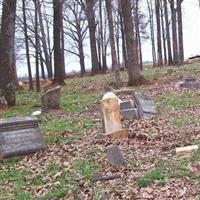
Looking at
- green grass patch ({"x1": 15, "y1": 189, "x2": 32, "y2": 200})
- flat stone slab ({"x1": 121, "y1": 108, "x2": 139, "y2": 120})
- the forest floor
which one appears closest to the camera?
the forest floor

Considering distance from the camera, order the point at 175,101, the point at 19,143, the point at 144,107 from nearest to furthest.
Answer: the point at 19,143
the point at 144,107
the point at 175,101

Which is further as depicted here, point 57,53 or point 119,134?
point 57,53

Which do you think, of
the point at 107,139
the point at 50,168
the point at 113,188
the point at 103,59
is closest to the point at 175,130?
the point at 107,139

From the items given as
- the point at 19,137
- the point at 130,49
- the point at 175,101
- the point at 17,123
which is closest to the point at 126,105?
the point at 175,101

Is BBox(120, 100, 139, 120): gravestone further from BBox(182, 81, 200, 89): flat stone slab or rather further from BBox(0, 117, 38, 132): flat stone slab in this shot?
BBox(182, 81, 200, 89): flat stone slab

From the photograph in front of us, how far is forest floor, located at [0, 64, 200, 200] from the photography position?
6898 mm

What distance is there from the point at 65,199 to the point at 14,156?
316 cm

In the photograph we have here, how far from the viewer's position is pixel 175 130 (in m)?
10.2

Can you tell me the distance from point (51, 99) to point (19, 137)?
5.61 metres

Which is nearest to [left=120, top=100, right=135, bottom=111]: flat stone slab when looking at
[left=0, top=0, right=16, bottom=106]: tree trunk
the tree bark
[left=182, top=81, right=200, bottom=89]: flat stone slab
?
[left=182, top=81, right=200, bottom=89]: flat stone slab

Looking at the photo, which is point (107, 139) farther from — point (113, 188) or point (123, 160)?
point (113, 188)

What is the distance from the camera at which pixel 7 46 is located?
1792 centimetres

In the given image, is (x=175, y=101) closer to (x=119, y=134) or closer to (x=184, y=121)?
(x=184, y=121)

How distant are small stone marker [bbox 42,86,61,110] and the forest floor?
1.40 m
